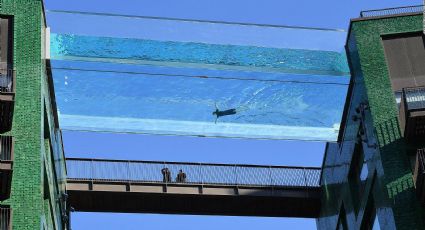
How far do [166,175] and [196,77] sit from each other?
676 centimetres

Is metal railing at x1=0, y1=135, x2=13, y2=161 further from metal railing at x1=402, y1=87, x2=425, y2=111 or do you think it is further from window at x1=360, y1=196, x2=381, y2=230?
metal railing at x1=402, y1=87, x2=425, y2=111

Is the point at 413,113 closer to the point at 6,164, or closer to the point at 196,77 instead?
the point at 196,77

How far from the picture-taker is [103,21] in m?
38.8

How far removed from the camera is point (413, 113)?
35938 millimetres

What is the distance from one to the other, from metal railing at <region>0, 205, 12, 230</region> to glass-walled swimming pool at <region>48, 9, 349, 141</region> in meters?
7.90

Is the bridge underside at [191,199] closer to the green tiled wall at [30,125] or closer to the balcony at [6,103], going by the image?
the green tiled wall at [30,125]

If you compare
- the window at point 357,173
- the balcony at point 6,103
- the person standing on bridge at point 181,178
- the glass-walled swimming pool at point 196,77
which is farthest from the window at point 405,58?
the balcony at point 6,103

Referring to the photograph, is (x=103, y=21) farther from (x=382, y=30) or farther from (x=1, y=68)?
(x=382, y=30)

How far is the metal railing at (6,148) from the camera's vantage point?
3378cm

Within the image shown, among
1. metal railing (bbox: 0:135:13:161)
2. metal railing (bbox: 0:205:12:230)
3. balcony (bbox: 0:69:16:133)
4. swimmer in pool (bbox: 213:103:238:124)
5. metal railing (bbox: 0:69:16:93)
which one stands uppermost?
swimmer in pool (bbox: 213:103:238:124)

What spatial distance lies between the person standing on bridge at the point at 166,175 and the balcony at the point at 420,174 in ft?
41.9

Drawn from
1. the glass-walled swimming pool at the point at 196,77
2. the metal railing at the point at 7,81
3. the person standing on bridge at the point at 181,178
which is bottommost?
the metal railing at the point at 7,81

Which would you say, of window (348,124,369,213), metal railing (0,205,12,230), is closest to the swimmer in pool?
window (348,124,369,213)

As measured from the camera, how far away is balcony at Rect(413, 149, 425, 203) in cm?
3450
